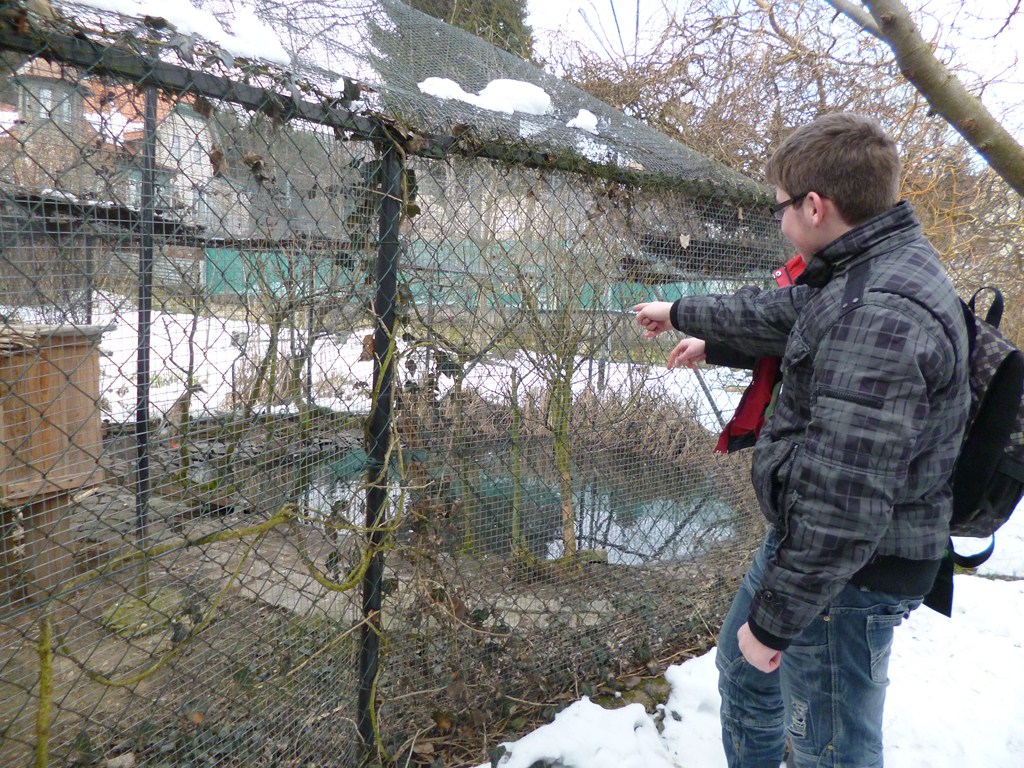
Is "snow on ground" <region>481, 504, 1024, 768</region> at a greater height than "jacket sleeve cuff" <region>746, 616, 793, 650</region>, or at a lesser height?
lesser

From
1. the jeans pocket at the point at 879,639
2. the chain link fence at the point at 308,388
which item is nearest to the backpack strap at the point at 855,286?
the jeans pocket at the point at 879,639

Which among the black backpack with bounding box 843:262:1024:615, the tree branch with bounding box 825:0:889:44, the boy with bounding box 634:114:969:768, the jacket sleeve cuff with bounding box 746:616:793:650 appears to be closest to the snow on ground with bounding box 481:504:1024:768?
the boy with bounding box 634:114:969:768

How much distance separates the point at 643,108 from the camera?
7.57m

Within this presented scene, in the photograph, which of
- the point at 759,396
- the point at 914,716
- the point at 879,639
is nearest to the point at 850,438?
the point at 879,639

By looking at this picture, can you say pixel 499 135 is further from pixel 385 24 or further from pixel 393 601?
pixel 393 601

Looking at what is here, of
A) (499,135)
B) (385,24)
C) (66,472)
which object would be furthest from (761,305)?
(66,472)

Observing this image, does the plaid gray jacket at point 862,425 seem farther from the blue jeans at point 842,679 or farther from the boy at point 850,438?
the blue jeans at point 842,679

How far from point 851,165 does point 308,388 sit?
1568 mm

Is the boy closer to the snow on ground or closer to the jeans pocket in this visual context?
the jeans pocket

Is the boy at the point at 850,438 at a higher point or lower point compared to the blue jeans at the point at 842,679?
higher

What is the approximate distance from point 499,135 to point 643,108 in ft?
20.0

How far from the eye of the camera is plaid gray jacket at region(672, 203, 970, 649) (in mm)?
1200

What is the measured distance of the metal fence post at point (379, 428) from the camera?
2014 mm

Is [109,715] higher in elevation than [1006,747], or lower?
higher
